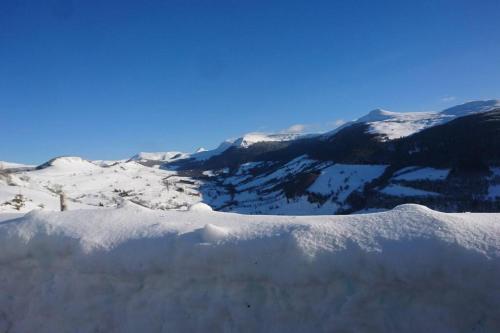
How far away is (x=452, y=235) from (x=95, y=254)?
539cm

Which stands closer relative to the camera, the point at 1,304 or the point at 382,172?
the point at 1,304

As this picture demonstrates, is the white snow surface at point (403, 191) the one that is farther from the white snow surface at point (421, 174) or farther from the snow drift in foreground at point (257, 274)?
the snow drift in foreground at point (257, 274)

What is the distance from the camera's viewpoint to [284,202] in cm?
5116

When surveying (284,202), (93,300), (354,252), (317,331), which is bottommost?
(284,202)

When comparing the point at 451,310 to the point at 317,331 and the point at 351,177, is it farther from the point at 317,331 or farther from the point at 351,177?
the point at 351,177

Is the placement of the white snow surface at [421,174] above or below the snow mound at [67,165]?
below

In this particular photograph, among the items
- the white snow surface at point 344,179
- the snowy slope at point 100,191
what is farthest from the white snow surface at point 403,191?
the snowy slope at point 100,191

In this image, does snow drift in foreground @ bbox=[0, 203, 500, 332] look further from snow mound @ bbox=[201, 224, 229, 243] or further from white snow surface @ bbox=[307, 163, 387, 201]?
white snow surface @ bbox=[307, 163, 387, 201]

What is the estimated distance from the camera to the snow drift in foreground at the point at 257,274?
4.80m

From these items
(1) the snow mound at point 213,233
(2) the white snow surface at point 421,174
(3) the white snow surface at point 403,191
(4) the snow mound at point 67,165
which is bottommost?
(3) the white snow surface at point 403,191

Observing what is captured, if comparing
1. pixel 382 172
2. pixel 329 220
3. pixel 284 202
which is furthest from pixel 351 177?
pixel 329 220

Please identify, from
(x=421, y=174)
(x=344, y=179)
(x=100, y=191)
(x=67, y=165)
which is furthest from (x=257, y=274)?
(x=67, y=165)

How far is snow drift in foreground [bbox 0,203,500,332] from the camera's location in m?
4.80

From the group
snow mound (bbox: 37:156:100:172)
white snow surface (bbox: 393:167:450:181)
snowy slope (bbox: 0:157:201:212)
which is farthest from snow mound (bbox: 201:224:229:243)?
snow mound (bbox: 37:156:100:172)
